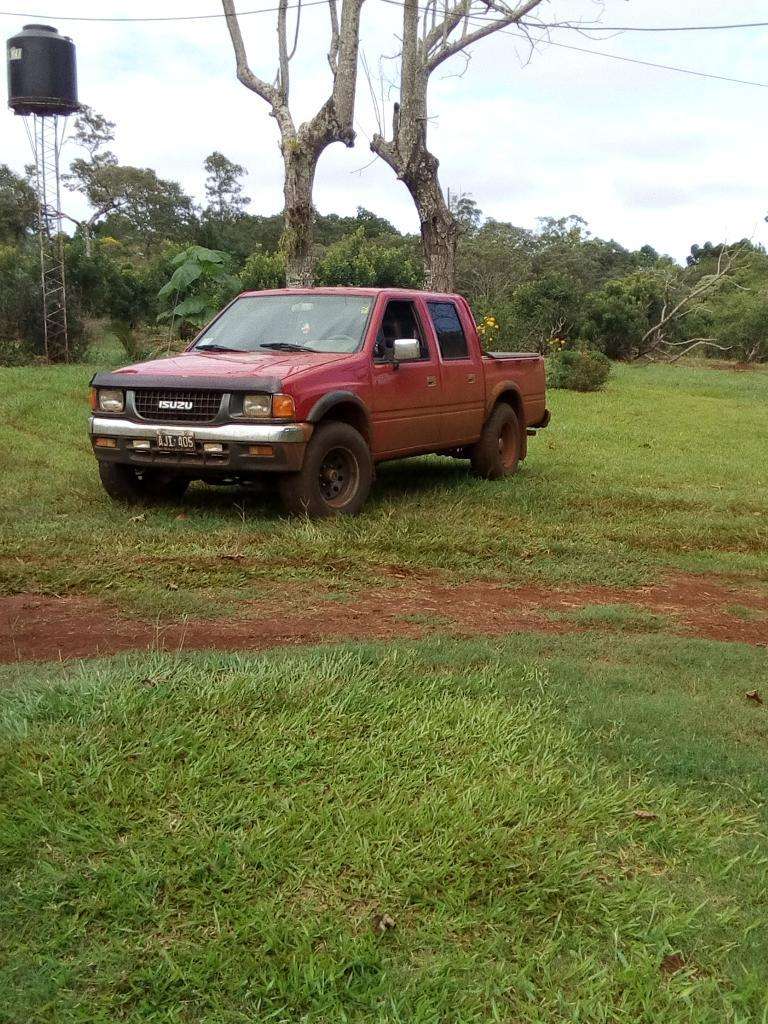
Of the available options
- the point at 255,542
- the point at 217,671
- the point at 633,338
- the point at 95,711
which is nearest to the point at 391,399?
the point at 255,542

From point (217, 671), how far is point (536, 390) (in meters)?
7.55

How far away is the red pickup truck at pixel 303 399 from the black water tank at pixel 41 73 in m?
17.2

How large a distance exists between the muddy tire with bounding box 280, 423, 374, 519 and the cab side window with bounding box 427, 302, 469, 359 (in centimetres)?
175

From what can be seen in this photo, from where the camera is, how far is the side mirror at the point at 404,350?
8469mm

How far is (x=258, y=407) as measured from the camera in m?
7.48

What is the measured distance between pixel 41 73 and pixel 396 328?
60.4 ft

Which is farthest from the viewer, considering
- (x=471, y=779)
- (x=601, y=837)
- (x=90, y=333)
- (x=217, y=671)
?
(x=90, y=333)

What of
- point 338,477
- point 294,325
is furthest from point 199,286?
point 338,477

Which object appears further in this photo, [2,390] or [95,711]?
[2,390]

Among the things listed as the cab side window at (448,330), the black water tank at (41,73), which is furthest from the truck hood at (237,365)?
the black water tank at (41,73)

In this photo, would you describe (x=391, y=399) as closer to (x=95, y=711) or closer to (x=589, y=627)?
(x=589, y=627)

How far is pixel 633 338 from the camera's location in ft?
100

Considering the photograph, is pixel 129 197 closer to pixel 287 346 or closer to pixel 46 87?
pixel 46 87

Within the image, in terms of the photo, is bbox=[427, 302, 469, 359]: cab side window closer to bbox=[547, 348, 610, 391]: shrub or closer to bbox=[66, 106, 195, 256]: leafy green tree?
bbox=[547, 348, 610, 391]: shrub
